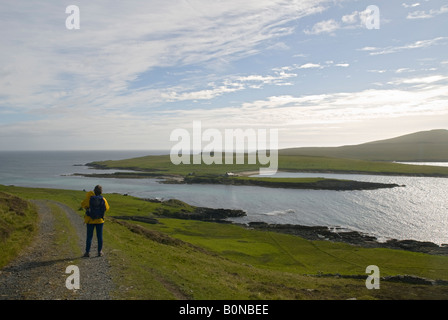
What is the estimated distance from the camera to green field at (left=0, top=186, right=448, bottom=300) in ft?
43.9

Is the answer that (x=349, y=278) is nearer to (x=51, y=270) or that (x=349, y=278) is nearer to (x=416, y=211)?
(x=51, y=270)

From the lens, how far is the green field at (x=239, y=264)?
13375mm

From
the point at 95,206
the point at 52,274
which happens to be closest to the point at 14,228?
the point at 95,206

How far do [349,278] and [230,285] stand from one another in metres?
15.9

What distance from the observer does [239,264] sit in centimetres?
2584

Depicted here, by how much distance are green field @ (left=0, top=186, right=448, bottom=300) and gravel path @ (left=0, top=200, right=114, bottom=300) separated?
759 millimetres

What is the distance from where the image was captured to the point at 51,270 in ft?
44.8

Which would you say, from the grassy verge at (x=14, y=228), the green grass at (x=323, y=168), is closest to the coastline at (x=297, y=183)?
the green grass at (x=323, y=168)

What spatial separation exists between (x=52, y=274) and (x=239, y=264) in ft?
52.4

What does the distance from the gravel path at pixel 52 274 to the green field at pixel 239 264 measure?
0.76 metres

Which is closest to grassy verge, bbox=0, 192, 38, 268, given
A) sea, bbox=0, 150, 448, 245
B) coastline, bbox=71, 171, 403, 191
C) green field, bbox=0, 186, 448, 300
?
green field, bbox=0, 186, 448, 300

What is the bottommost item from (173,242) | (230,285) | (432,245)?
(432,245)

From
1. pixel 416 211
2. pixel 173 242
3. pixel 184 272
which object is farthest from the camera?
pixel 416 211
